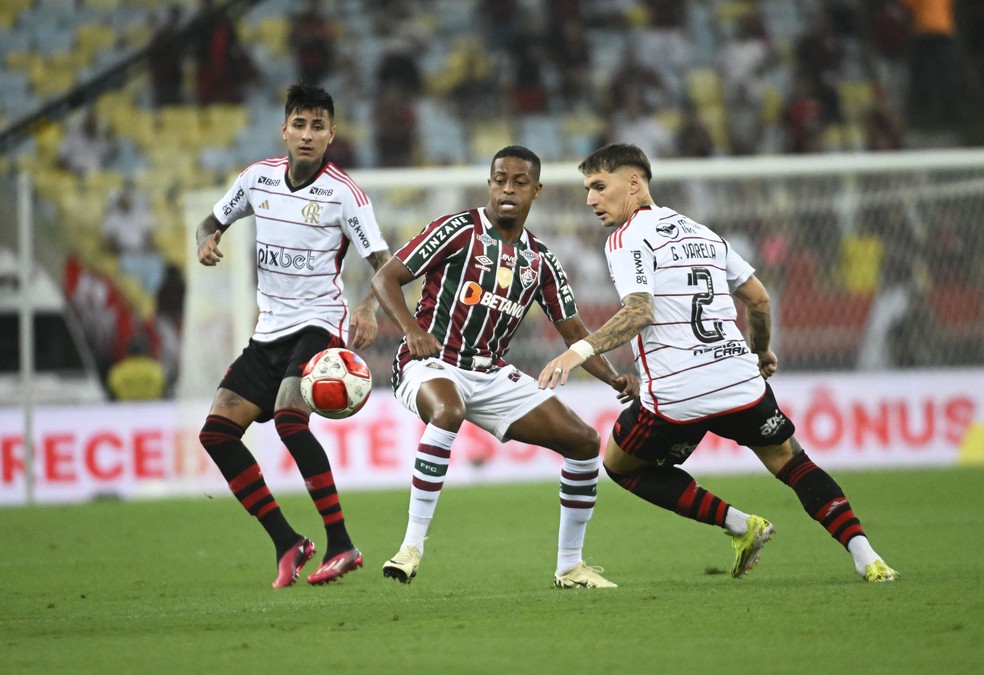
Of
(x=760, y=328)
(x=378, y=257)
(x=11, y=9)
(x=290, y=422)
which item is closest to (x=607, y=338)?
(x=760, y=328)

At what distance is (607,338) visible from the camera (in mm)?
5832

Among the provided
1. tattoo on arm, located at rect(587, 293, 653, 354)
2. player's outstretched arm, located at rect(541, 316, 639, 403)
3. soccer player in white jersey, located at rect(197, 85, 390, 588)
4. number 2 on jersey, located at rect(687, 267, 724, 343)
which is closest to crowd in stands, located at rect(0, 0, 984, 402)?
soccer player in white jersey, located at rect(197, 85, 390, 588)

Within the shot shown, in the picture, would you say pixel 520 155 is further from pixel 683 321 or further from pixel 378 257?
pixel 683 321

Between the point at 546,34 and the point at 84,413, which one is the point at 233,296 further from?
the point at 546,34

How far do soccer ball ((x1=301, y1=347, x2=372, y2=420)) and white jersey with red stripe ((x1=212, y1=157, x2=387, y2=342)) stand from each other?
429 millimetres

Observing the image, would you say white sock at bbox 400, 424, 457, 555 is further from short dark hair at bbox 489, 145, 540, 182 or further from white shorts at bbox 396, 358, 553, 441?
short dark hair at bbox 489, 145, 540, 182

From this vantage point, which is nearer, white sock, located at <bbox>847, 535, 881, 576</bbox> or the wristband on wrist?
the wristband on wrist

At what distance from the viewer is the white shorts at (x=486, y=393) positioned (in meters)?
6.52

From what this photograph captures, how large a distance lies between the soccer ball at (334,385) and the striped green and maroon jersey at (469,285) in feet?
0.80

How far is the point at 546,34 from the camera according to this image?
1856cm

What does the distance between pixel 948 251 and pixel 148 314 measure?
828cm

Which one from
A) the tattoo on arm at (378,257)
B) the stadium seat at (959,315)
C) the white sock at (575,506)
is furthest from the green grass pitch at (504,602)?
the stadium seat at (959,315)

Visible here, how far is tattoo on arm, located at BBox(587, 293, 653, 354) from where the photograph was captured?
583cm

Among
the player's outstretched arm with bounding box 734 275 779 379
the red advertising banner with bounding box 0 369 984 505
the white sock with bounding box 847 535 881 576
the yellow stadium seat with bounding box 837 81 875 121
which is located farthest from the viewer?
the yellow stadium seat with bounding box 837 81 875 121
